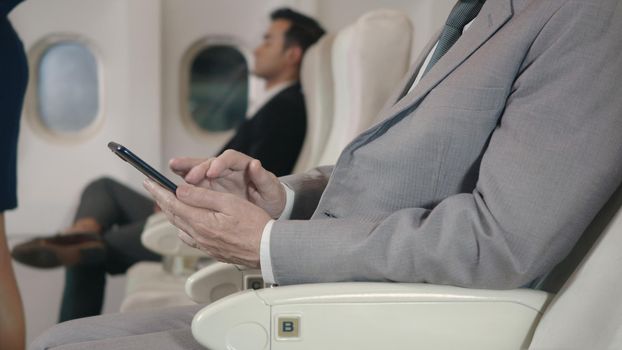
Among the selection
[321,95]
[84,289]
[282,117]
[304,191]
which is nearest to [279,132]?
[282,117]

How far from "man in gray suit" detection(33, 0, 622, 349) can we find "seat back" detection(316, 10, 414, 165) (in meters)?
1.03

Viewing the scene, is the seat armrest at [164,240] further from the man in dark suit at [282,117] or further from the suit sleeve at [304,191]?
the suit sleeve at [304,191]

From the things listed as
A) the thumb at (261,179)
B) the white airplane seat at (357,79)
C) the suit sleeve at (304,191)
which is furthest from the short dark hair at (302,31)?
the thumb at (261,179)

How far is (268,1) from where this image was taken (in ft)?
13.4

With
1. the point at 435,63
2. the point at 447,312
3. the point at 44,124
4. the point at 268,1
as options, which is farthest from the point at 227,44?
the point at 447,312

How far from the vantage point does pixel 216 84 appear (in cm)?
412

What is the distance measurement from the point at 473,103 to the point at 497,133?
0.05 metres

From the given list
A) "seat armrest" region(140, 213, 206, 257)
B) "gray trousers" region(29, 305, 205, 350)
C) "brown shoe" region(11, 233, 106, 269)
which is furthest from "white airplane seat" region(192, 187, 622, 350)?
"brown shoe" region(11, 233, 106, 269)

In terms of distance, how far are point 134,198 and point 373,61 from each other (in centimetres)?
218

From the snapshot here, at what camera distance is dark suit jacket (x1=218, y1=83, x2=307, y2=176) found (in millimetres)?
3000

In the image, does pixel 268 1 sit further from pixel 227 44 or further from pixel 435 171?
pixel 435 171

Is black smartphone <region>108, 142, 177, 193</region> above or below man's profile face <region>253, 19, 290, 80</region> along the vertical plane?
above

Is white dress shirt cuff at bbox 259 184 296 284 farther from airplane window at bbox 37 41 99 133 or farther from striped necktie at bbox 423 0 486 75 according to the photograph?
airplane window at bbox 37 41 99 133

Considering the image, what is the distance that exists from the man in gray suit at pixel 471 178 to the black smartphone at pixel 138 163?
0.04 ft
